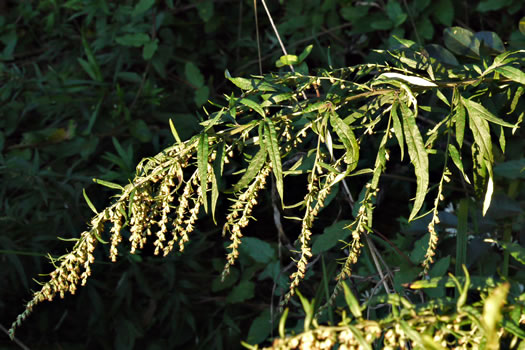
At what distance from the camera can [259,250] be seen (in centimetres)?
192

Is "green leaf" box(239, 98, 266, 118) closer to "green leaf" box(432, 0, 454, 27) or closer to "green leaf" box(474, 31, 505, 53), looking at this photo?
"green leaf" box(474, 31, 505, 53)

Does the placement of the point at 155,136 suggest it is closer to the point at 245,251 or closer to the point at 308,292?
the point at 245,251

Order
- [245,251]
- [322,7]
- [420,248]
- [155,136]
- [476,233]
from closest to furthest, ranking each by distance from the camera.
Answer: [420,248] → [476,233] → [245,251] → [155,136] → [322,7]

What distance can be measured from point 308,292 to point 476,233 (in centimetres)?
60

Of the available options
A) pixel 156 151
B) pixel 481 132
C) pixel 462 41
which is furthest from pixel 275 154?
pixel 156 151

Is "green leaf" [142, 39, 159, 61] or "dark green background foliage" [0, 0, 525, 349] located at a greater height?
"green leaf" [142, 39, 159, 61]

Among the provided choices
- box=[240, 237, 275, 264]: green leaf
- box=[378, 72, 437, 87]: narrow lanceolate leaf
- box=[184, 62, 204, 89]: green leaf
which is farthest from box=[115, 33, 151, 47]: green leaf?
box=[378, 72, 437, 87]: narrow lanceolate leaf

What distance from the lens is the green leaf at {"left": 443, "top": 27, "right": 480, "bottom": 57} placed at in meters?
1.50

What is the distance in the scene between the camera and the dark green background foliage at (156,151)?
1813 mm

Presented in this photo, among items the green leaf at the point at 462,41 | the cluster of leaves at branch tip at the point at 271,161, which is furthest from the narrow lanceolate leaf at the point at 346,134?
the green leaf at the point at 462,41

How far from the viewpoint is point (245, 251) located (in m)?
1.99

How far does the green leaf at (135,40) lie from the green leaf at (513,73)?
1487 mm

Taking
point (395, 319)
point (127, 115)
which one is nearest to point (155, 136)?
point (127, 115)

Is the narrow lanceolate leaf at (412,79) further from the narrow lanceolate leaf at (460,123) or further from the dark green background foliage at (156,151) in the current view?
the dark green background foliage at (156,151)
